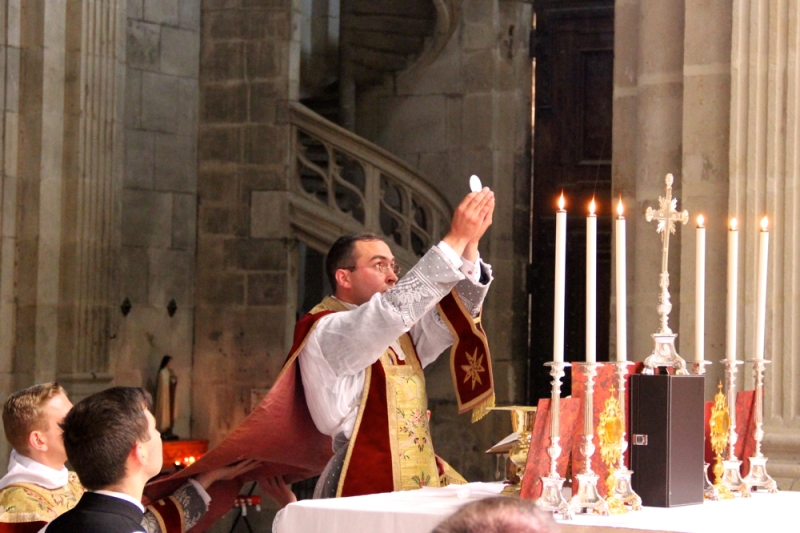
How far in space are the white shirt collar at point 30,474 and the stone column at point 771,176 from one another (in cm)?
219

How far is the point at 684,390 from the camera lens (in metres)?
2.93

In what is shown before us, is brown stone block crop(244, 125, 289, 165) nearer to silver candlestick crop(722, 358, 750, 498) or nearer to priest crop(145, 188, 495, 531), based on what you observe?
priest crop(145, 188, 495, 531)

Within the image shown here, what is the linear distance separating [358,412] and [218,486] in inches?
21.3

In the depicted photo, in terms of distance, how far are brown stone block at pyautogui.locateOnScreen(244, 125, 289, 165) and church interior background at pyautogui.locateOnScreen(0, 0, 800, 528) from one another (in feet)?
0.05

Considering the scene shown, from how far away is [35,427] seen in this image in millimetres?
3375

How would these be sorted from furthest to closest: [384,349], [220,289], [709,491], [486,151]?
[486,151]
[220,289]
[384,349]
[709,491]

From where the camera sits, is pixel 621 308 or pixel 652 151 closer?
pixel 621 308

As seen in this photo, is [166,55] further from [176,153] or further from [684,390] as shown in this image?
[684,390]

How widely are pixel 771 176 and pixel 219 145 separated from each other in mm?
6190

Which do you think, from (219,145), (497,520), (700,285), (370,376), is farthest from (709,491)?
(219,145)

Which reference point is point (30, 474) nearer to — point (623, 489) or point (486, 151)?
point (623, 489)

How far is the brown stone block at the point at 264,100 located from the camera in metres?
9.60

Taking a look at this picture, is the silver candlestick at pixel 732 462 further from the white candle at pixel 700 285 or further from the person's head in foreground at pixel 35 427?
the person's head in foreground at pixel 35 427

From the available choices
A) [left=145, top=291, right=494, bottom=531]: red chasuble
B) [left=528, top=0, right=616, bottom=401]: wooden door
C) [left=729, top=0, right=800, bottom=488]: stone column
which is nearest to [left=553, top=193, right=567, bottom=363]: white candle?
[left=145, top=291, right=494, bottom=531]: red chasuble
